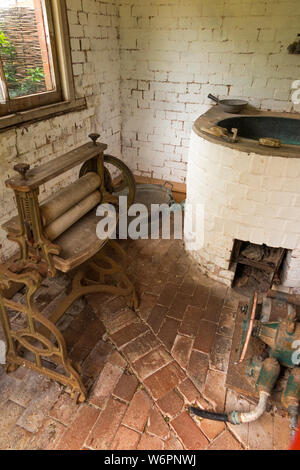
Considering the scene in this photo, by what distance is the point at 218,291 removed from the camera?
3.38 metres

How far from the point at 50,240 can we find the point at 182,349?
1.47m

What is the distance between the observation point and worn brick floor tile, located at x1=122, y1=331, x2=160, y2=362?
2648mm

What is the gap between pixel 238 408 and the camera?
232 centimetres

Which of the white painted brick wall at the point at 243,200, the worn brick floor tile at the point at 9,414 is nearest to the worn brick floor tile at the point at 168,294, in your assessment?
the white painted brick wall at the point at 243,200

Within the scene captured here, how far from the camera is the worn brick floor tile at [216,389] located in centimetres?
234

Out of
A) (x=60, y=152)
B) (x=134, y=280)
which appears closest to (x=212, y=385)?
(x=134, y=280)

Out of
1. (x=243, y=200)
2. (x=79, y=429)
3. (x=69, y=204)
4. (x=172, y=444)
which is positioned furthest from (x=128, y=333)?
(x=243, y=200)

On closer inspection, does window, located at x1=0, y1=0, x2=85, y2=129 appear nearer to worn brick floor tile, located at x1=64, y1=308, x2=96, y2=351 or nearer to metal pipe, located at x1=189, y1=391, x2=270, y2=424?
worn brick floor tile, located at x1=64, y1=308, x2=96, y2=351

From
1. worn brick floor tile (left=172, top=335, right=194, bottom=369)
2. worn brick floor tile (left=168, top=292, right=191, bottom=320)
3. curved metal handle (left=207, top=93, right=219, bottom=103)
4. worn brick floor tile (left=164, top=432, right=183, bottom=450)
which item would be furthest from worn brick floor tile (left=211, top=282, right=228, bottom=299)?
curved metal handle (left=207, top=93, right=219, bottom=103)

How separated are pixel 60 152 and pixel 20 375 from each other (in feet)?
8.50

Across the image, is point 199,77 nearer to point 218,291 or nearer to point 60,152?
point 60,152

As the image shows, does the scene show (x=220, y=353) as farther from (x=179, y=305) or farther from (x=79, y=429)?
(x=79, y=429)

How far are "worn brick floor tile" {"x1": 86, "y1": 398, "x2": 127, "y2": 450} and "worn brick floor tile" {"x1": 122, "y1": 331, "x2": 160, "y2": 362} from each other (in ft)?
1.27

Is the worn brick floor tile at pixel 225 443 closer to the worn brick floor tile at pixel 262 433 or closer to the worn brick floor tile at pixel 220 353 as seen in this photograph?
the worn brick floor tile at pixel 262 433
